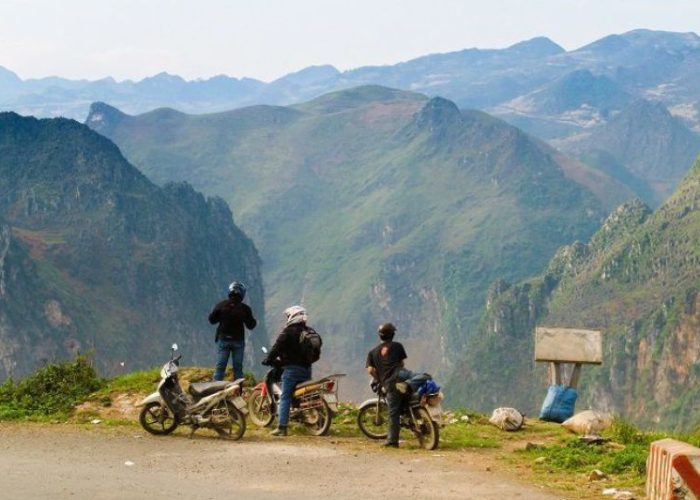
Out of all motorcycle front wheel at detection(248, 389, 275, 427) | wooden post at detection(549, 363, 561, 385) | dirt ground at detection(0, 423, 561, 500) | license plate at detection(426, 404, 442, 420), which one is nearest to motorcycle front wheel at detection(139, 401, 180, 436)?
dirt ground at detection(0, 423, 561, 500)

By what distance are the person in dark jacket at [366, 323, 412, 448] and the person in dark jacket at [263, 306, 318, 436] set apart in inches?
54.6

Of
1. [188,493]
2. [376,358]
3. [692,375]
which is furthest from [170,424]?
[692,375]

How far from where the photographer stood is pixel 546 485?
1638 centimetres

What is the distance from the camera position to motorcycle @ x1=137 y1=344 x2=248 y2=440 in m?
20.0

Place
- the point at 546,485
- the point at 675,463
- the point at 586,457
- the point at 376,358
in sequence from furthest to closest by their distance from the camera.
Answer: the point at 376,358, the point at 586,457, the point at 546,485, the point at 675,463

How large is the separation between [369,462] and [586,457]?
3.49 m

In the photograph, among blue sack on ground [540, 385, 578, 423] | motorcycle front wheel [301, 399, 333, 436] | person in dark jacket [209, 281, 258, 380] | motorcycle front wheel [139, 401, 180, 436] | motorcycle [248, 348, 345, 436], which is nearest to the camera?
motorcycle front wheel [139, 401, 180, 436]

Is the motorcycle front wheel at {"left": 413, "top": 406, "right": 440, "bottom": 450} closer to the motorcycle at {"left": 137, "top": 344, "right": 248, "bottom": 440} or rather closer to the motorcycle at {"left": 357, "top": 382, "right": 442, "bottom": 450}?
the motorcycle at {"left": 357, "top": 382, "right": 442, "bottom": 450}

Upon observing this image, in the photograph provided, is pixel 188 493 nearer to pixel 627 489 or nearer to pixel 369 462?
pixel 369 462

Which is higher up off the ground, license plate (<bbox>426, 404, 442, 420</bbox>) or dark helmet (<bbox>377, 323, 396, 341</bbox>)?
dark helmet (<bbox>377, 323, 396, 341</bbox>)

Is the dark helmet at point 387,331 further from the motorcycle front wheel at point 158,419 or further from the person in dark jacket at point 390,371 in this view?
the motorcycle front wheel at point 158,419

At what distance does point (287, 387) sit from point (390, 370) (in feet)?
6.61

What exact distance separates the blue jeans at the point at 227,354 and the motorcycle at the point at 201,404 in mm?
1718

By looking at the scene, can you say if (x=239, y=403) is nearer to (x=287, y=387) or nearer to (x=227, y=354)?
(x=287, y=387)
